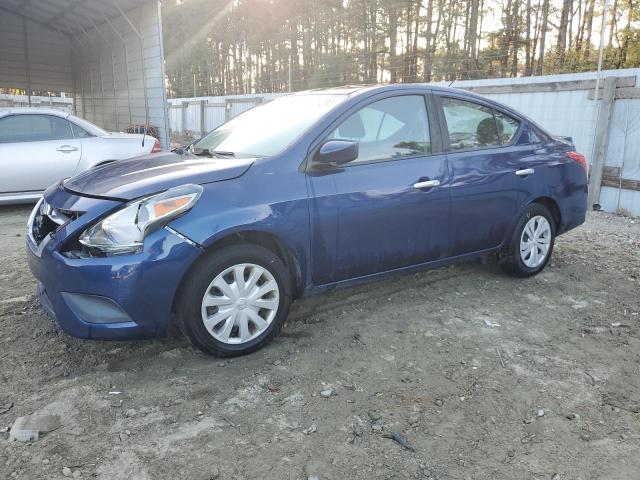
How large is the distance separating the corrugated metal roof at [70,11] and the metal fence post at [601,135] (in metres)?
9.30

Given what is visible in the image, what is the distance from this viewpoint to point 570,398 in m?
2.98

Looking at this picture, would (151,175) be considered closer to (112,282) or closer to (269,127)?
(112,282)

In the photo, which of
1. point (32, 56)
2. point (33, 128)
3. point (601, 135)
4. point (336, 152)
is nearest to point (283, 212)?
point (336, 152)

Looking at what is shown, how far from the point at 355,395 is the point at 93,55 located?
708 inches

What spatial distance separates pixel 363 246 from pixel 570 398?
1.52m

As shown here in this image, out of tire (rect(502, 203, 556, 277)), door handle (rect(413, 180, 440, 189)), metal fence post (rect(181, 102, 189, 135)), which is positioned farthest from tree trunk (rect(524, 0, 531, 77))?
door handle (rect(413, 180, 440, 189))

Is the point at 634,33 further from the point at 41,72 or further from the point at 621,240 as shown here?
the point at 41,72

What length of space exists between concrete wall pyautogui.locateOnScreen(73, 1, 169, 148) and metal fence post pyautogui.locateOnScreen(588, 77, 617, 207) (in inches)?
334

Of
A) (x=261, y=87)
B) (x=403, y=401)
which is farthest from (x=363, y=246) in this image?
(x=261, y=87)

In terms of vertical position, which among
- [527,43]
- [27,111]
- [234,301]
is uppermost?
[527,43]

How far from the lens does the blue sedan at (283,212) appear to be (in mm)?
2975

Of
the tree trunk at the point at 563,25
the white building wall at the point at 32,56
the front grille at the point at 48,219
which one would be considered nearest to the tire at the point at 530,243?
the front grille at the point at 48,219

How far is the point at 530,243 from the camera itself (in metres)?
4.82

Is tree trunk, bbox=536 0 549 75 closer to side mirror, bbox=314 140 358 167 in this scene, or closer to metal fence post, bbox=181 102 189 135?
metal fence post, bbox=181 102 189 135
